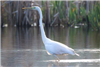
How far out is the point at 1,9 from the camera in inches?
904

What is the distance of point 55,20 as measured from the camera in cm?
2264

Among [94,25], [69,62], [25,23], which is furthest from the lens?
[25,23]

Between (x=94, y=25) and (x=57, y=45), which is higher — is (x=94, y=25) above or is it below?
below

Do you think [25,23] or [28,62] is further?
[25,23]

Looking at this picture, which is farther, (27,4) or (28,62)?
(27,4)

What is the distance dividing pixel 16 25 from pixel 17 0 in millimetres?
1745

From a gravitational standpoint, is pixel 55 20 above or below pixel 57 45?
below

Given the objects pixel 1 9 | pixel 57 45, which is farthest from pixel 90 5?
pixel 57 45

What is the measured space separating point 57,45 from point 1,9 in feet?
49.8

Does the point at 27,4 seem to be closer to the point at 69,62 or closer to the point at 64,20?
the point at 64,20

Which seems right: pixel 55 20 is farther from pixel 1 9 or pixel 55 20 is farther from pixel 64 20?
pixel 1 9

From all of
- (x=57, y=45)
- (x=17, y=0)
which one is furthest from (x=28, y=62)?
(x=17, y=0)

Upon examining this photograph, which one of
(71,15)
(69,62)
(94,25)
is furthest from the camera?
(71,15)

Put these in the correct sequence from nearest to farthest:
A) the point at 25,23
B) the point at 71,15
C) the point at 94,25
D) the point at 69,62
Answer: the point at 69,62, the point at 94,25, the point at 71,15, the point at 25,23
